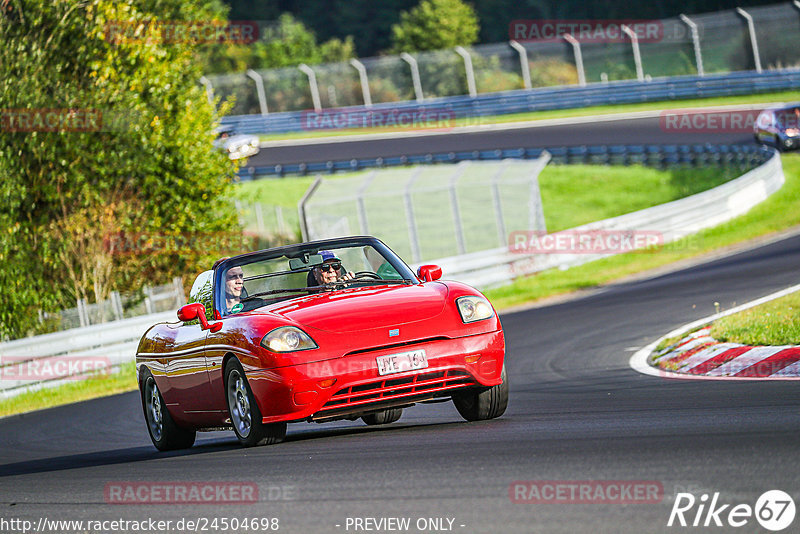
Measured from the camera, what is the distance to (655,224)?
25109mm

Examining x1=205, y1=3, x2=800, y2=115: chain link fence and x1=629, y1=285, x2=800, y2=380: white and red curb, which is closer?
x1=629, y1=285, x2=800, y2=380: white and red curb

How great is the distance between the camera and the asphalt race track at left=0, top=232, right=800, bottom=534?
514 cm

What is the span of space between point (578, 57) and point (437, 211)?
12.7 meters

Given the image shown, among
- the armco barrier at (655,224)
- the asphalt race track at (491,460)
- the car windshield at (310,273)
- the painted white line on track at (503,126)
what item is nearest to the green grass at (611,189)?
the armco barrier at (655,224)

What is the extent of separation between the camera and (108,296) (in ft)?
78.2

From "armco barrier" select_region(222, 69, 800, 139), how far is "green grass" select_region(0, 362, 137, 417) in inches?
1206

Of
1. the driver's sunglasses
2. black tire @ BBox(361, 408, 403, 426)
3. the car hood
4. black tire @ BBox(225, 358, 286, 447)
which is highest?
the driver's sunglasses

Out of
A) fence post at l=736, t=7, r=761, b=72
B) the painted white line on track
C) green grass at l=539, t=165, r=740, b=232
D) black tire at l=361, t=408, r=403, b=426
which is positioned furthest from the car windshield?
fence post at l=736, t=7, r=761, b=72

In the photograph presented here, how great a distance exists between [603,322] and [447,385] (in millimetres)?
8018

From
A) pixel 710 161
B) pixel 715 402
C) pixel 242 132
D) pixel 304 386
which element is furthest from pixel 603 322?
pixel 242 132

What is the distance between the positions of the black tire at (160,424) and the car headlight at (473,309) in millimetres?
2935

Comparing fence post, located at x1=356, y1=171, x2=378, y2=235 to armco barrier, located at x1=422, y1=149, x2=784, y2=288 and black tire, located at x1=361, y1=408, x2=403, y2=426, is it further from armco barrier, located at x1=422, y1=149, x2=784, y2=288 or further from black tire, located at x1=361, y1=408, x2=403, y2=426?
black tire, located at x1=361, y1=408, x2=403, y2=426

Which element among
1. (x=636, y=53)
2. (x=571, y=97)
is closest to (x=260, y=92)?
(x=571, y=97)

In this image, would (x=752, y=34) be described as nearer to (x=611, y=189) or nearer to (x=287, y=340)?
(x=611, y=189)
